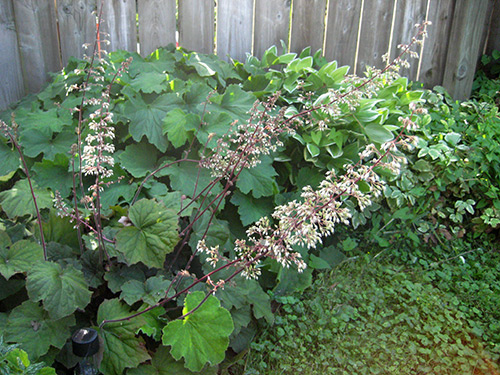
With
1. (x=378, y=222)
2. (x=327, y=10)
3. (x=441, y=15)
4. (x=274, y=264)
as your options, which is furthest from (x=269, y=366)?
(x=441, y=15)

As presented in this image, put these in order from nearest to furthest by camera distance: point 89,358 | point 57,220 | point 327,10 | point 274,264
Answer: point 89,358
point 57,220
point 274,264
point 327,10

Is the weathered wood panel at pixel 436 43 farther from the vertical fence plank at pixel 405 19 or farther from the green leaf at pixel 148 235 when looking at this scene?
the green leaf at pixel 148 235

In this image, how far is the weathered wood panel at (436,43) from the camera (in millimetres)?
4059

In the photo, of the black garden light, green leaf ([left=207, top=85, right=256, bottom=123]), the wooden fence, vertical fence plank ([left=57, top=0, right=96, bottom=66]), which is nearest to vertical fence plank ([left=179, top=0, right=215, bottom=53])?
the wooden fence

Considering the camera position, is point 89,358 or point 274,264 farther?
point 274,264

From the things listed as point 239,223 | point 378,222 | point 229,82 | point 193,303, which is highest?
point 229,82

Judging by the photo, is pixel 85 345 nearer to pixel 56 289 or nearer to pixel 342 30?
pixel 56 289

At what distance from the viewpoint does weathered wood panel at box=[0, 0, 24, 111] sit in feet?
9.20

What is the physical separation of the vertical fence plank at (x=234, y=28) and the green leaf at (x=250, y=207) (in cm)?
126

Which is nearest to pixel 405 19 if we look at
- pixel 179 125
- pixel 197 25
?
pixel 197 25

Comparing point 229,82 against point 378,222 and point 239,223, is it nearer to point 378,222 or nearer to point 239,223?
point 239,223

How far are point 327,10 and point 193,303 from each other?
284cm

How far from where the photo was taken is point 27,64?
2969 mm

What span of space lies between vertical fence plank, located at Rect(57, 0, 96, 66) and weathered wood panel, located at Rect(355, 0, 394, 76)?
2.17 metres
